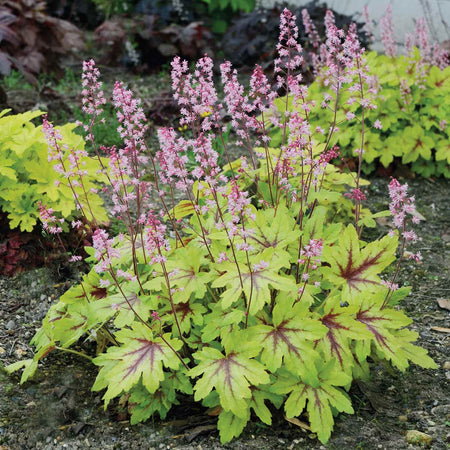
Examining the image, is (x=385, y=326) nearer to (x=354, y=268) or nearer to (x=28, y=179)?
(x=354, y=268)

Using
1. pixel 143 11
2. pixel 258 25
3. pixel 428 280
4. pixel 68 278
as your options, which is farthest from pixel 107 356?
pixel 143 11

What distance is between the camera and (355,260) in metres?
2.30

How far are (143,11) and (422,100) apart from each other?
4.15 metres

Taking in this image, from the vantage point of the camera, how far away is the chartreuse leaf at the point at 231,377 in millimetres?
1981

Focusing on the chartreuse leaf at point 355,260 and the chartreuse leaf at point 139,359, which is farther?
the chartreuse leaf at point 355,260

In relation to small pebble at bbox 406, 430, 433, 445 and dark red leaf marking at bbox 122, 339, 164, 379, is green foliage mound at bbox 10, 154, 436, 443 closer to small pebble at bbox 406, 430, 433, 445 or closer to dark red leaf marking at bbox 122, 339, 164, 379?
dark red leaf marking at bbox 122, 339, 164, 379

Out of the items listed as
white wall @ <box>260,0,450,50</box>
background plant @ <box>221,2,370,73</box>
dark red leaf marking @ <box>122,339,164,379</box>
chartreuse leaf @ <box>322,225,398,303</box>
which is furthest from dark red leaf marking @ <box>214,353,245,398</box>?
white wall @ <box>260,0,450,50</box>

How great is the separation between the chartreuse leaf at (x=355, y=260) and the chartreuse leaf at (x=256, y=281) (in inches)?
10.8

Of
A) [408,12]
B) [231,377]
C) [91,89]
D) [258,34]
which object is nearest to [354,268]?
[231,377]

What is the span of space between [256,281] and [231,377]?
355mm

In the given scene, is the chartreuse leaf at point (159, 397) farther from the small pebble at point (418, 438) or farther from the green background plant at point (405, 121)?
the green background plant at point (405, 121)

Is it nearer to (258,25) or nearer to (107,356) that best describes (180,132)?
(258,25)

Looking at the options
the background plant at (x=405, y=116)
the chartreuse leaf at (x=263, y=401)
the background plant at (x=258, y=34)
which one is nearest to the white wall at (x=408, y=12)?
the background plant at (x=258, y=34)

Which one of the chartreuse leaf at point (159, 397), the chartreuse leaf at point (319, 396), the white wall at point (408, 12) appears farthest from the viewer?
the white wall at point (408, 12)
